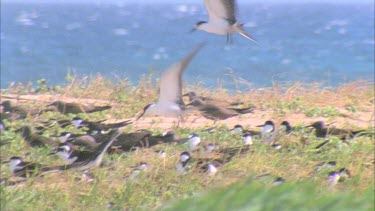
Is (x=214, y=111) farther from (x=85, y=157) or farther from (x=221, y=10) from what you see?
(x=85, y=157)

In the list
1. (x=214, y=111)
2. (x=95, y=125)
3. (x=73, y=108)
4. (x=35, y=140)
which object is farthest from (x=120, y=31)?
(x=35, y=140)

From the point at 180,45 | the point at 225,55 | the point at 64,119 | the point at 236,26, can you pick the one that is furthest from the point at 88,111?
the point at 180,45

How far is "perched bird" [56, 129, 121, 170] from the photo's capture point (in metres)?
5.88

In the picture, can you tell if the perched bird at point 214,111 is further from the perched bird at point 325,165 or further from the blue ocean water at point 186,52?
the blue ocean water at point 186,52

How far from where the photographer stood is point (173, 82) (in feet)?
20.2

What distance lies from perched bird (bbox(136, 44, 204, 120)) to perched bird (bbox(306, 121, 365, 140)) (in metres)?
1.12

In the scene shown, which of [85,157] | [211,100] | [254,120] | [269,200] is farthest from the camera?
[211,100]

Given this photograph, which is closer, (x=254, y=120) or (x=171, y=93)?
(x=171, y=93)

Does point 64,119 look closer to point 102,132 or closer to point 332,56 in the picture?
point 102,132

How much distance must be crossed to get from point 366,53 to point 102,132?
19296mm

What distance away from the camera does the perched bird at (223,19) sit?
6.07 m

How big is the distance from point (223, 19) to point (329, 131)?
1.35 m

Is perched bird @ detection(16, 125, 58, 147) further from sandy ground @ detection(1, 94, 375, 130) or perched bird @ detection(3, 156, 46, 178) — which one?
sandy ground @ detection(1, 94, 375, 130)

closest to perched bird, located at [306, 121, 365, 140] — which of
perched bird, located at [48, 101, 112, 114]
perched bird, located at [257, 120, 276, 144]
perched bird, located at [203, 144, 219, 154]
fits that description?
perched bird, located at [257, 120, 276, 144]
